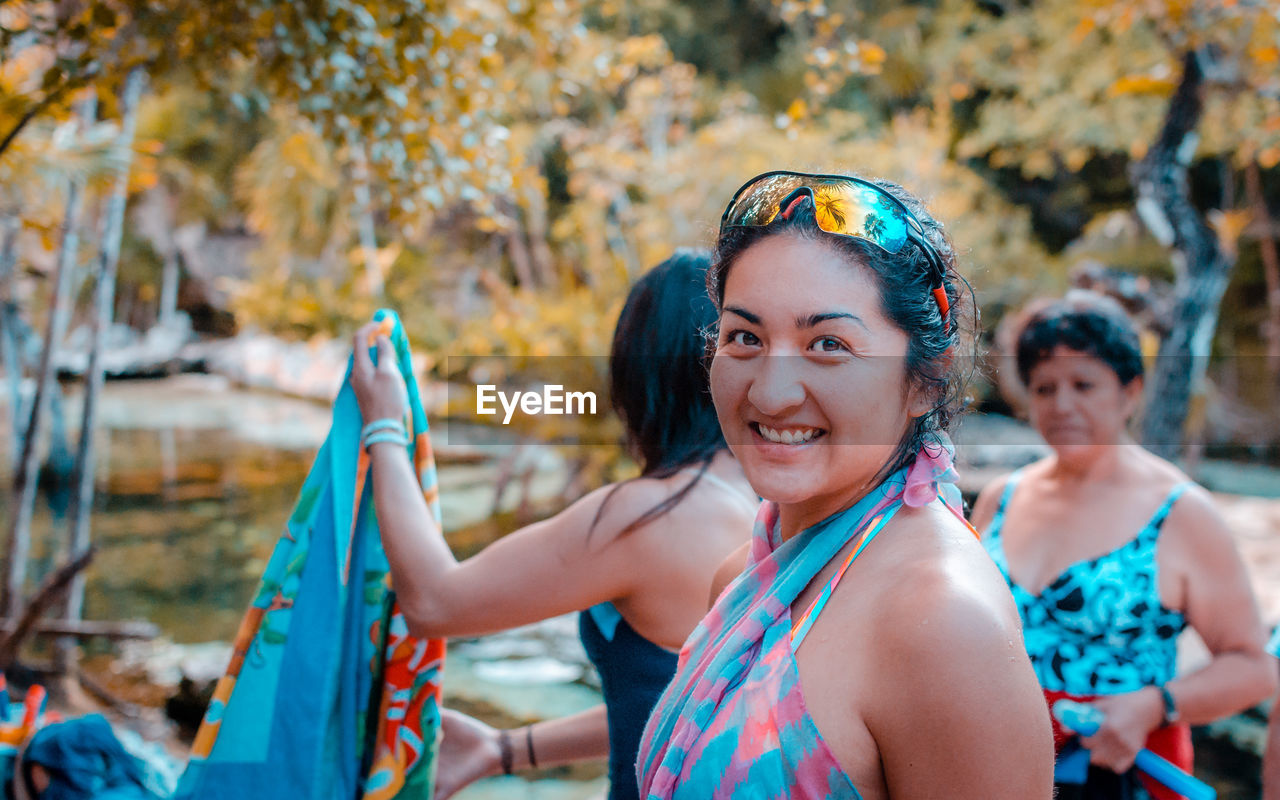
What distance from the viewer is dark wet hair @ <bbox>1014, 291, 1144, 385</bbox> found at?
216 centimetres

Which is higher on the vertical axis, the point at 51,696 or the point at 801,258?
the point at 801,258

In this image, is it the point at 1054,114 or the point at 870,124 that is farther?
the point at 870,124

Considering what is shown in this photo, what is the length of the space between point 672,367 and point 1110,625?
44.7 inches

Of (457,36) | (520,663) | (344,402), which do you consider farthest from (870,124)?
(344,402)

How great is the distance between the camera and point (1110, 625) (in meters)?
1.97

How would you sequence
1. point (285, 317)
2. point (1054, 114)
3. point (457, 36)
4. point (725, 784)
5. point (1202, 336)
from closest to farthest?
point (725, 784), point (457, 36), point (1202, 336), point (1054, 114), point (285, 317)

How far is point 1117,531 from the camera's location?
2035 millimetres

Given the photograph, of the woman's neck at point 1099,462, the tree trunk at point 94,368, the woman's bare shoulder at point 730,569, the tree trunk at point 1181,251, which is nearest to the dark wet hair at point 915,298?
the woman's bare shoulder at point 730,569

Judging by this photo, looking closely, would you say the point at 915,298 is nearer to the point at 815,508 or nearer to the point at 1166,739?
the point at 815,508

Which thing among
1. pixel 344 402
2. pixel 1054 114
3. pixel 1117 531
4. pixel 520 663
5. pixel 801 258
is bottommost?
pixel 520 663

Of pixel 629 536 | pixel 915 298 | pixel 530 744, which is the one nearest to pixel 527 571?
pixel 629 536

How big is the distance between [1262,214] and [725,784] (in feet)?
49.6

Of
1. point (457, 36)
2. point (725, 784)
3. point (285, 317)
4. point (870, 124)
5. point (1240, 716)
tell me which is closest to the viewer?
point (725, 784)

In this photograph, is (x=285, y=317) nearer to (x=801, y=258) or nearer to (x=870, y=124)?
(x=870, y=124)
